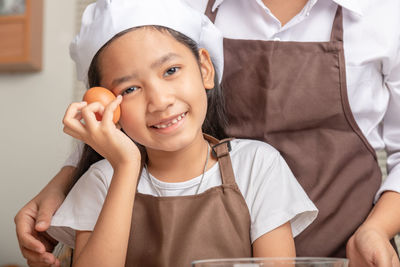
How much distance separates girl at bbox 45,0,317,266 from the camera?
1.06 meters

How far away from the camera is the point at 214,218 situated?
1.13m

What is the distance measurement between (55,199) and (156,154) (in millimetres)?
288

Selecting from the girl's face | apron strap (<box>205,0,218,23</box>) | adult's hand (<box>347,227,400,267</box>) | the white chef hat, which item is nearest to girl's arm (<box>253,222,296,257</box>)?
adult's hand (<box>347,227,400,267</box>)

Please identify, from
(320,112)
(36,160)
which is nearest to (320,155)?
(320,112)

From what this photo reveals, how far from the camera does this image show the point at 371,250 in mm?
1023

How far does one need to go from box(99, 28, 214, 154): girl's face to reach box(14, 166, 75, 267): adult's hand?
31 centimetres

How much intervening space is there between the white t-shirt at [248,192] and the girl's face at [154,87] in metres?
0.16

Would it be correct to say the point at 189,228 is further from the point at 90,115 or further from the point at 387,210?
the point at 387,210

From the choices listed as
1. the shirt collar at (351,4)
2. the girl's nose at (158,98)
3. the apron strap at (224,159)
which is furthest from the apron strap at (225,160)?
the shirt collar at (351,4)

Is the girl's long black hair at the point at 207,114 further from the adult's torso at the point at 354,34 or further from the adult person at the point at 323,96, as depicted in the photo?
the adult's torso at the point at 354,34

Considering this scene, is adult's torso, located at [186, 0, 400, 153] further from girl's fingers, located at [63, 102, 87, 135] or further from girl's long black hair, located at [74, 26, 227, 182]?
girl's fingers, located at [63, 102, 87, 135]

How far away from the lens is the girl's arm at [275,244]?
1.11m

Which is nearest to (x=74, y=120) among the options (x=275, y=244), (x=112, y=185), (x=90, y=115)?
(x=90, y=115)

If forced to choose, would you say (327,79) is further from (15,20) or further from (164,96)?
(15,20)
